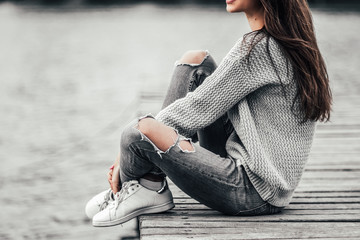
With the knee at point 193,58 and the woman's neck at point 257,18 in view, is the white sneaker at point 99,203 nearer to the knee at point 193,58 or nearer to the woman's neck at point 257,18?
the knee at point 193,58

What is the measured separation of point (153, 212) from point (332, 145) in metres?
2.14

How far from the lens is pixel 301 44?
8.51 ft

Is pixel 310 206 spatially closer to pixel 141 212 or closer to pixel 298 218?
pixel 298 218

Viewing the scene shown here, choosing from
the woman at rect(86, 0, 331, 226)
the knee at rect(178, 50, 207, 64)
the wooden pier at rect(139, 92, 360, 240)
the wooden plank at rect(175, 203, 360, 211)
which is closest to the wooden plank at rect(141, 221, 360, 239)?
the wooden pier at rect(139, 92, 360, 240)

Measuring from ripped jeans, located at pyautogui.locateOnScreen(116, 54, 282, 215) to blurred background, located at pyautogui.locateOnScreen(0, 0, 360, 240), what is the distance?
1.86 m

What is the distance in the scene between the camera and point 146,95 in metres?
6.80

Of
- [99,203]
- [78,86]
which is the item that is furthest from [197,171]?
[78,86]

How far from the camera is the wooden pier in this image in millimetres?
2598

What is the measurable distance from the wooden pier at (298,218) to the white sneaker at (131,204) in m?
0.04

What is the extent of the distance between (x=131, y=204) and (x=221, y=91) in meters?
0.61

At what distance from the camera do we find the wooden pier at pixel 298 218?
2.60 meters


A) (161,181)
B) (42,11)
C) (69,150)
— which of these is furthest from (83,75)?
(42,11)

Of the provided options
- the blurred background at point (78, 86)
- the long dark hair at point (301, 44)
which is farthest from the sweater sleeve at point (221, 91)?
the blurred background at point (78, 86)

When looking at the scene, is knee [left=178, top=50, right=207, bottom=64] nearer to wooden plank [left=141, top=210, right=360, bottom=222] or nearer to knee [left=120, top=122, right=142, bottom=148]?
knee [left=120, top=122, right=142, bottom=148]
